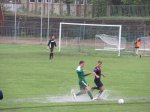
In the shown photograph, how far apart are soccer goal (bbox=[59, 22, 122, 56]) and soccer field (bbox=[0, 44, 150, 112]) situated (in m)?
5.28

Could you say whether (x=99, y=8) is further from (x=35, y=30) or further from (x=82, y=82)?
(x=82, y=82)

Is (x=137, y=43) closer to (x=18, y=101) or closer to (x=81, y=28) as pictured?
(x=81, y=28)

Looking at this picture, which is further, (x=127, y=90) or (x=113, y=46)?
(x=113, y=46)

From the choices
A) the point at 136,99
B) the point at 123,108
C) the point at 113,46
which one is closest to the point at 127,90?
the point at 136,99

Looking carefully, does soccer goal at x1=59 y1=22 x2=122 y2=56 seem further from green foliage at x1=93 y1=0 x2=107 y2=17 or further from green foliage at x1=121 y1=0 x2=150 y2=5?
green foliage at x1=121 y1=0 x2=150 y2=5

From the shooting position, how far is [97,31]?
61.5 meters

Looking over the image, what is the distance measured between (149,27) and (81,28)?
8.64m

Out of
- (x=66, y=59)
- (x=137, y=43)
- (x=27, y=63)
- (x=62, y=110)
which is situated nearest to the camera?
(x=62, y=110)

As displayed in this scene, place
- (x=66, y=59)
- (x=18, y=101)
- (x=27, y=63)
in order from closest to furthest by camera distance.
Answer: (x=18, y=101)
(x=27, y=63)
(x=66, y=59)

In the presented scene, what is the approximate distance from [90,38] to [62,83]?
3370 centimetres

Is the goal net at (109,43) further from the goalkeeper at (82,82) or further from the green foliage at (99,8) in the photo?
the goalkeeper at (82,82)

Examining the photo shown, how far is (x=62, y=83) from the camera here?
89.3ft

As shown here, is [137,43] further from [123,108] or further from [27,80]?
[123,108]

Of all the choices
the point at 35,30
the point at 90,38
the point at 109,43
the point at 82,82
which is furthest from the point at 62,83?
the point at 35,30
